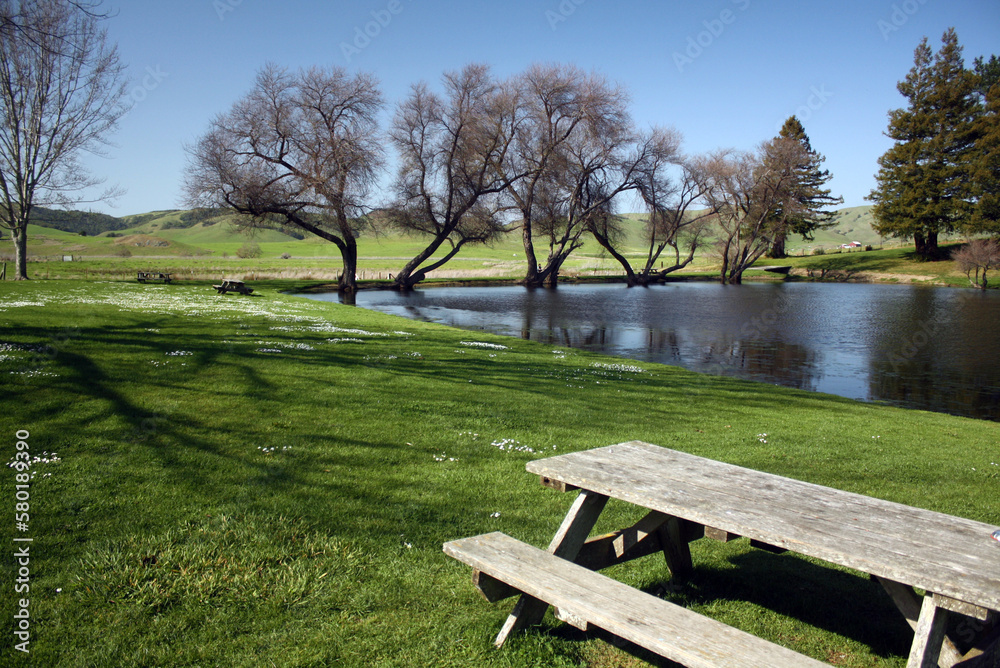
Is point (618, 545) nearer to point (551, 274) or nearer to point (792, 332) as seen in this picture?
point (792, 332)

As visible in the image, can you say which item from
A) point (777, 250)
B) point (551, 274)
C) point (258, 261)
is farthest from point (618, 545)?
point (258, 261)

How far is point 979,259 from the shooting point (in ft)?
186

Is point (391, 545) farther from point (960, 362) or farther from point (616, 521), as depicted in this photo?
point (960, 362)

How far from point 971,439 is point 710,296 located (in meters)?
42.0

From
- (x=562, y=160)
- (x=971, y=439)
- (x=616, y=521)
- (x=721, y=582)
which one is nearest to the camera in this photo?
(x=721, y=582)

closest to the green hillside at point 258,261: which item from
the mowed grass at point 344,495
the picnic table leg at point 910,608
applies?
the mowed grass at point 344,495

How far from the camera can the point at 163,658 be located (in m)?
3.35

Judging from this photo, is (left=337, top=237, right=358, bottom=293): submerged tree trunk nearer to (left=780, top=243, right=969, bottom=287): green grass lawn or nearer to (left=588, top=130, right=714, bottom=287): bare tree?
(left=588, top=130, right=714, bottom=287): bare tree

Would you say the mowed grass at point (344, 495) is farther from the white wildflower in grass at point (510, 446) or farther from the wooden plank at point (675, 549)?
the wooden plank at point (675, 549)

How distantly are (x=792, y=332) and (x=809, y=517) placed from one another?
2980cm

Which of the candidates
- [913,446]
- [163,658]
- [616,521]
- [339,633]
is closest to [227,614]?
[163,658]

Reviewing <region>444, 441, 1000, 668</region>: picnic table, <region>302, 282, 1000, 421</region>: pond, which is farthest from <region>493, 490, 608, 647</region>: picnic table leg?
<region>302, 282, 1000, 421</region>: pond

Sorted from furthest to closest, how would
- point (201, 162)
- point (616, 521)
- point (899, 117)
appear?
point (899, 117) → point (201, 162) → point (616, 521)

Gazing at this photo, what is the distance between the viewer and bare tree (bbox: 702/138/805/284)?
69.3 m
